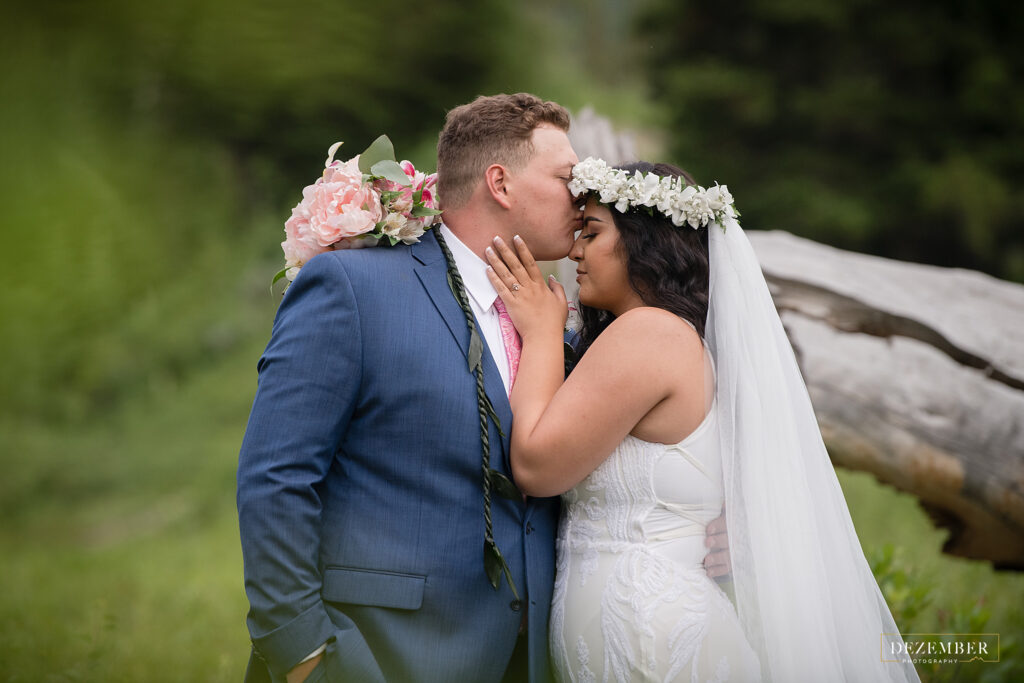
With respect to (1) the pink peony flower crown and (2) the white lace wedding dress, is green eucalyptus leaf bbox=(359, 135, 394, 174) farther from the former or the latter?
(2) the white lace wedding dress

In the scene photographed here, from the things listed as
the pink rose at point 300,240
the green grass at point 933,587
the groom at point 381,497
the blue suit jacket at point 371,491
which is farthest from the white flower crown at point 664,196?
the green grass at point 933,587

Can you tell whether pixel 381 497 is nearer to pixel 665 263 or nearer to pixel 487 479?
pixel 487 479

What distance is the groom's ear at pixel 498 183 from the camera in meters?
2.60

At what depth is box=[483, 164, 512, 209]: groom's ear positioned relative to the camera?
2.60 m

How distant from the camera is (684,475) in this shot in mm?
2367

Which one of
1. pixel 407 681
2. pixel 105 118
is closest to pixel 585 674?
pixel 407 681

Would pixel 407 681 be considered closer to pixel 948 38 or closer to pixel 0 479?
pixel 0 479

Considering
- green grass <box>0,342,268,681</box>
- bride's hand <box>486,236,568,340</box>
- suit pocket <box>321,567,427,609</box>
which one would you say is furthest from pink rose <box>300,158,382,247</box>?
green grass <box>0,342,268,681</box>

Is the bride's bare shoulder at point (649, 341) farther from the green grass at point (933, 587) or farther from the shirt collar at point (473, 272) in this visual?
the green grass at point (933, 587)

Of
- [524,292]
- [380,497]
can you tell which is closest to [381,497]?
[380,497]

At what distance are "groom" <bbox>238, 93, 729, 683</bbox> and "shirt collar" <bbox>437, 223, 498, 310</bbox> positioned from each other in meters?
0.09

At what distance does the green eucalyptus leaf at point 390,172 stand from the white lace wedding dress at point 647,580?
38.6 inches

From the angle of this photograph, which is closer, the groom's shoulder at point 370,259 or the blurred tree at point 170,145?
the blurred tree at point 170,145

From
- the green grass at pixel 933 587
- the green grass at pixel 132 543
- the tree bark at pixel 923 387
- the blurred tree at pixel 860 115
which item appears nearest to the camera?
the tree bark at pixel 923 387
